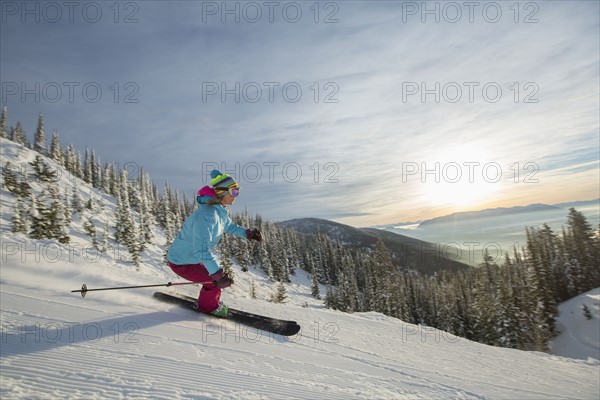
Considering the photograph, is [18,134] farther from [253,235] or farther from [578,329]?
[578,329]

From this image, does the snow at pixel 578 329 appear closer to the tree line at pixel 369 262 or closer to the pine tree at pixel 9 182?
the tree line at pixel 369 262

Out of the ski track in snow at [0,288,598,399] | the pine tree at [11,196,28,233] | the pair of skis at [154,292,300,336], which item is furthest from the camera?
the pine tree at [11,196,28,233]

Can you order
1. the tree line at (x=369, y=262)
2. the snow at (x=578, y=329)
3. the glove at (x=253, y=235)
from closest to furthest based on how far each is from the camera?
1. the glove at (x=253, y=235)
2. the tree line at (x=369, y=262)
3. the snow at (x=578, y=329)

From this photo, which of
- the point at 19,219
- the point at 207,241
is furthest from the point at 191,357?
the point at 19,219

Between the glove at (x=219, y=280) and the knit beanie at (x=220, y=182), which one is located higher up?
the knit beanie at (x=220, y=182)

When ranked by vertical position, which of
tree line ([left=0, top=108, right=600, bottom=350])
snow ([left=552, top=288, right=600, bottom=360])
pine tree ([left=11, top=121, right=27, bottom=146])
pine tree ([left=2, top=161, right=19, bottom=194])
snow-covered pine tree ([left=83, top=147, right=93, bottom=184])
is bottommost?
snow ([left=552, top=288, right=600, bottom=360])

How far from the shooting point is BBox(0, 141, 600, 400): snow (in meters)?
3.11

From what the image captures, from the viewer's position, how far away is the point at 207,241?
5.27 metres

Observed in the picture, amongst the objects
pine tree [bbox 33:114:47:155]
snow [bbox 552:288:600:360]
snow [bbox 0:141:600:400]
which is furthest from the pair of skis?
pine tree [bbox 33:114:47:155]

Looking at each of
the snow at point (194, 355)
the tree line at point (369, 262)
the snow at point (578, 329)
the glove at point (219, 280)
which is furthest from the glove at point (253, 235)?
the snow at point (578, 329)

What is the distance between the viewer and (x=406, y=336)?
9.10 metres

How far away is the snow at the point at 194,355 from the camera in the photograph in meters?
3.11

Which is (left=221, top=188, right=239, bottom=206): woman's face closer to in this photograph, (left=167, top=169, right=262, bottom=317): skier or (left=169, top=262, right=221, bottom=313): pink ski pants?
(left=167, top=169, right=262, bottom=317): skier

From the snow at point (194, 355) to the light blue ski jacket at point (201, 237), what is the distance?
1071 millimetres
